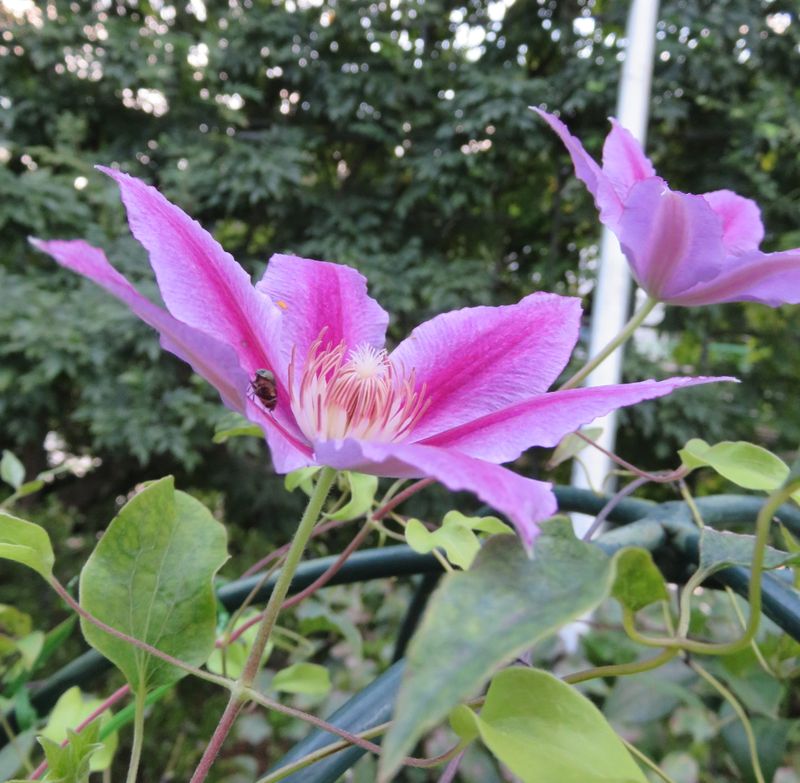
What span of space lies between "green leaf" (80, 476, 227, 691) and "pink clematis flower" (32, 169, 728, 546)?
0.06 m

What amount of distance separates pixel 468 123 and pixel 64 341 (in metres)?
1.16

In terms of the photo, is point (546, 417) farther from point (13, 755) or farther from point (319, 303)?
point (13, 755)

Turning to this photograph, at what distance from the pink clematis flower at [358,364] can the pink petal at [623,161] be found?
127mm

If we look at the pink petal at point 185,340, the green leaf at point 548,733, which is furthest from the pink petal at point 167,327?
the green leaf at point 548,733

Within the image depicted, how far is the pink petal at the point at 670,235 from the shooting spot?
276mm

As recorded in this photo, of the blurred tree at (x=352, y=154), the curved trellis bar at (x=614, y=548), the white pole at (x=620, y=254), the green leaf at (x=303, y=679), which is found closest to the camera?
the curved trellis bar at (x=614, y=548)

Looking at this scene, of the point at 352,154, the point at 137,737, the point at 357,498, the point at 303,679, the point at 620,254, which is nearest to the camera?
the point at 137,737

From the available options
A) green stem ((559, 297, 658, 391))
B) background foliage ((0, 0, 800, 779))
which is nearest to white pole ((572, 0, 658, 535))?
background foliage ((0, 0, 800, 779))

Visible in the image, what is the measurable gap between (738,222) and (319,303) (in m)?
0.25

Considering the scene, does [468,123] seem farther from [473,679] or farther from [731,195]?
[473,679]

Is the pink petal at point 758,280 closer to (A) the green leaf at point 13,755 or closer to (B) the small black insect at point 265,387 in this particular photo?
(B) the small black insect at point 265,387

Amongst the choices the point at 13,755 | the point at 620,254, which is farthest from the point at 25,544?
the point at 620,254

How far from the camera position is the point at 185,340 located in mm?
170

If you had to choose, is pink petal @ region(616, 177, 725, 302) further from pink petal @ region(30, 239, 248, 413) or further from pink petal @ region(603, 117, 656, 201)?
pink petal @ region(30, 239, 248, 413)
